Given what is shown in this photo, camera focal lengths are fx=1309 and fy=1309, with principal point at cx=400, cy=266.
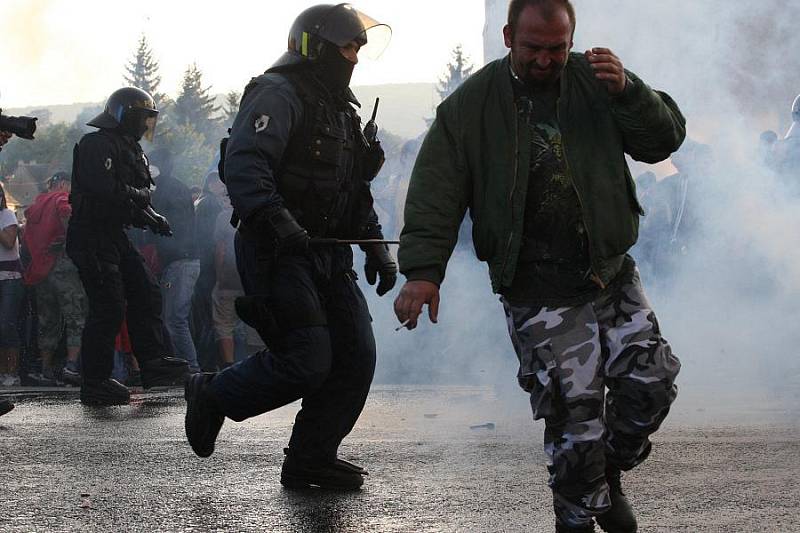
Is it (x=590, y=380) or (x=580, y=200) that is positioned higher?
(x=580, y=200)

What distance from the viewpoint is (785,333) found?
11711mm

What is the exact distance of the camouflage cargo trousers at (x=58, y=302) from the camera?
34.4 ft

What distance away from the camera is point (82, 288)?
34.8 ft

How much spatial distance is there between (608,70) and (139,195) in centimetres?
518

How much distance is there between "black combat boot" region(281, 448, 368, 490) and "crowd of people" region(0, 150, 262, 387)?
18.1ft

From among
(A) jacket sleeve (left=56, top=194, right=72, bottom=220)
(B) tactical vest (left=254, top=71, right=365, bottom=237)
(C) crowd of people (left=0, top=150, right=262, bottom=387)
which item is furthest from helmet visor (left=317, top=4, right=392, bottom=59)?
(A) jacket sleeve (left=56, top=194, right=72, bottom=220)

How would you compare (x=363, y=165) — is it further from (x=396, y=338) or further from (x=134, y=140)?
(x=396, y=338)

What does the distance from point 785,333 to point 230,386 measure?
8.06 meters

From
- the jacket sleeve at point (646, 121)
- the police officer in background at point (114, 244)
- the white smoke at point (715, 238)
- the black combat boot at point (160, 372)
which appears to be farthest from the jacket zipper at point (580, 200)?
the white smoke at point (715, 238)

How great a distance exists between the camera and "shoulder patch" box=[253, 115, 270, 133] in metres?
4.72

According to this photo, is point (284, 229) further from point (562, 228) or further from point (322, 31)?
point (562, 228)

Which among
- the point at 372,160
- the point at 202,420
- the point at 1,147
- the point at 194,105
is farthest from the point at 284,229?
the point at 194,105

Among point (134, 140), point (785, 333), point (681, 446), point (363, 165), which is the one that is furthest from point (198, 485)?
point (785, 333)

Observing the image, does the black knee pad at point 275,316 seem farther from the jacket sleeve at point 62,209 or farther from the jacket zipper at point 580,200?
the jacket sleeve at point 62,209
